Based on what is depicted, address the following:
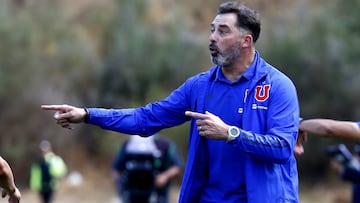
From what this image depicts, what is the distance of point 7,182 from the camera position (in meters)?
6.95

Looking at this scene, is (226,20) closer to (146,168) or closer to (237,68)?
(237,68)

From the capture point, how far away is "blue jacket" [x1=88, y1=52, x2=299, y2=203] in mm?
7441

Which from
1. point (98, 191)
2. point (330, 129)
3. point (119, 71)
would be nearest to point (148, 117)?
point (330, 129)

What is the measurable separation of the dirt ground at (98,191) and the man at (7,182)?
2838 centimetres

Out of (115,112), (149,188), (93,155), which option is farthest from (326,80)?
(115,112)

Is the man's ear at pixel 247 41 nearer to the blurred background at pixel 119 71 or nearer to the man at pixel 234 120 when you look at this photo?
the man at pixel 234 120

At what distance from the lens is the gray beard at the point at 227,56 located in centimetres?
782

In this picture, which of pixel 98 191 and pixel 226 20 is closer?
pixel 226 20

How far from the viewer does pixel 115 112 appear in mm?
8102

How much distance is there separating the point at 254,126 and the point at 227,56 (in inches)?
23.2

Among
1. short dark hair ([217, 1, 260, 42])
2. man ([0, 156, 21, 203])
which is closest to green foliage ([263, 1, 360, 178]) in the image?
short dark hair ([217, 1, 260, 42])

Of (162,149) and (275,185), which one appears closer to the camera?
(275,185)

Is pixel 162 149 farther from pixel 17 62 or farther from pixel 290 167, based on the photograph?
A: pixel 17 62

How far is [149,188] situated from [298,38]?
98.0 feet
